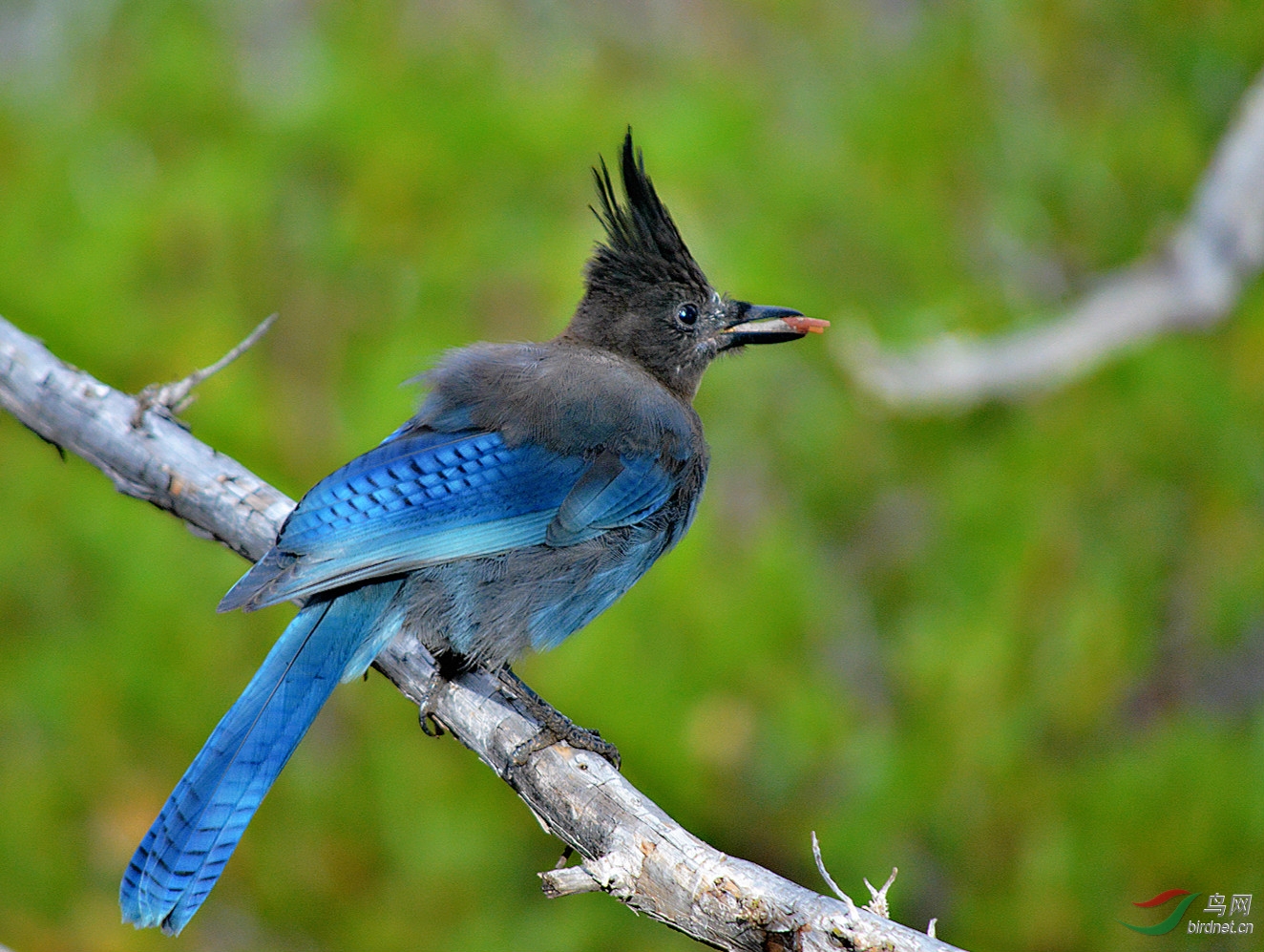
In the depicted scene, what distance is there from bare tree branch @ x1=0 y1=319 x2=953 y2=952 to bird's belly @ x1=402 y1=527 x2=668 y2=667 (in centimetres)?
14

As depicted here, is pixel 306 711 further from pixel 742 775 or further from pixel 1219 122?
pixel 1219 122

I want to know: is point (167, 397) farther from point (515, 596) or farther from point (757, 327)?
point (757, 327)

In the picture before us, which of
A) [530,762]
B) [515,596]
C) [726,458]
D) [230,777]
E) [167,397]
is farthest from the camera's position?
[726,458]

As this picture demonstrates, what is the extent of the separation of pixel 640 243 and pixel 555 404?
674 millimetres

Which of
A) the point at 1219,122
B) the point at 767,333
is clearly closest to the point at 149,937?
the point at 767,333

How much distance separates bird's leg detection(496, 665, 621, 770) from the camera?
8.13ft

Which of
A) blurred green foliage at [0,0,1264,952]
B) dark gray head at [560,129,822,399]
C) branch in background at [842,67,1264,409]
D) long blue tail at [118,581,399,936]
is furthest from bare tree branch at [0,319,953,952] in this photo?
branch in background at [842,67,1264,409]

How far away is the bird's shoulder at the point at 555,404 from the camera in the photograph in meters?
2.90

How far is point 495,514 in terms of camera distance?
107 inches

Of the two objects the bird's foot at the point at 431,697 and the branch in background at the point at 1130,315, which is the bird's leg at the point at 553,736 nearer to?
the bird's foot at the point at 431,697

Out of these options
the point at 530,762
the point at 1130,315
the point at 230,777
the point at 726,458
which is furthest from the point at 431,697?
the point at 1130,315

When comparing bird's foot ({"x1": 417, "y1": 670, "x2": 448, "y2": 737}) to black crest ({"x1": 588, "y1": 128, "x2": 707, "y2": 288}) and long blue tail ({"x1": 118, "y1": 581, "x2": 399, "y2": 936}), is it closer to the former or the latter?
long blue tail ({"x1": 118, "y1": 581, "x2": 399, "y2": 936})

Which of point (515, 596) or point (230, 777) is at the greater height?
point (515, 596)

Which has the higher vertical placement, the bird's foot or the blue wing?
the blue wing
